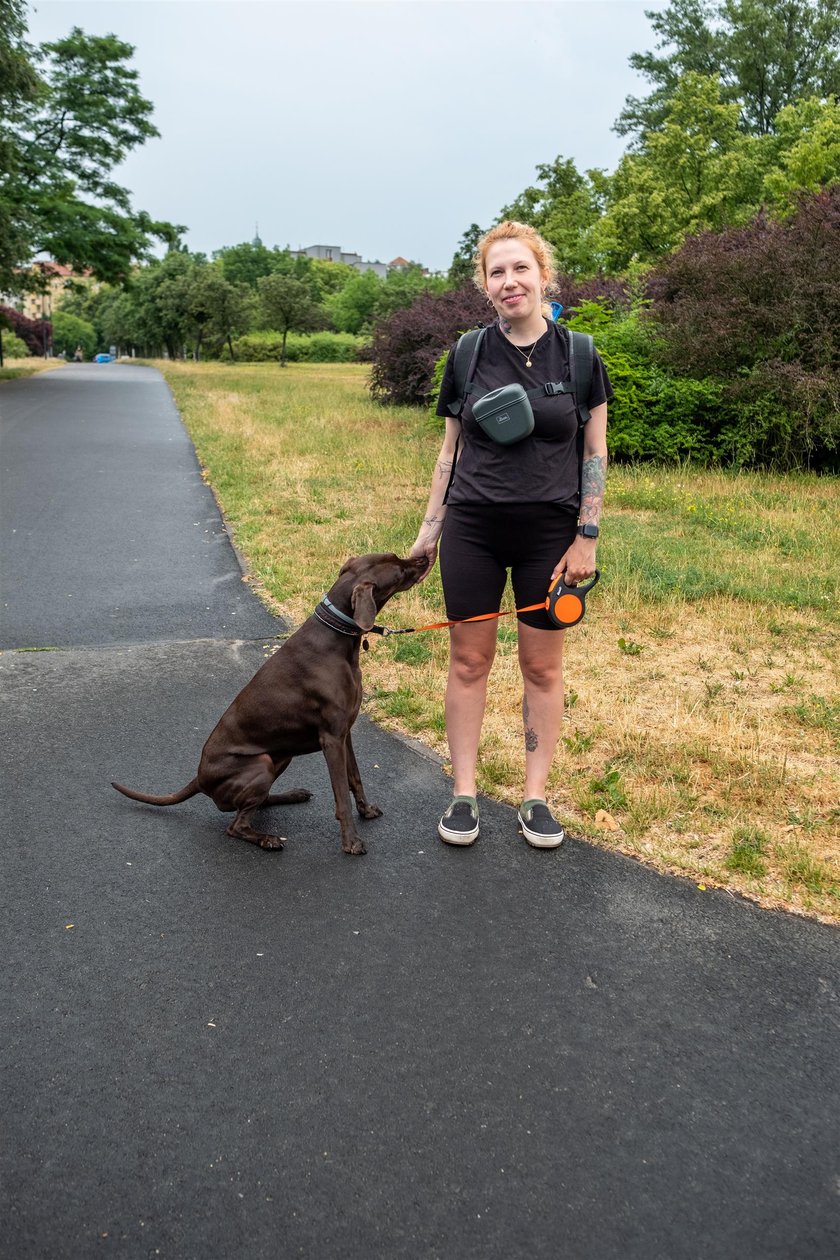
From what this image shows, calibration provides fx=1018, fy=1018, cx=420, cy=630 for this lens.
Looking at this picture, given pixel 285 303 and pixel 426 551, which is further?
pixel 285 303

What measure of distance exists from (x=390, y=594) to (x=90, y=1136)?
7.07 feet

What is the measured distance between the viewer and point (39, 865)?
149 inches

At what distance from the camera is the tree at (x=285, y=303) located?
205 ft

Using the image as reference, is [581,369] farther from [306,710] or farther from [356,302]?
[356,302]

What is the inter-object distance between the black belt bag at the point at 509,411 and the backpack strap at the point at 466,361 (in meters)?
0.14

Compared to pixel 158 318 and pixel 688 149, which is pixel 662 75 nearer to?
pixel 688 149

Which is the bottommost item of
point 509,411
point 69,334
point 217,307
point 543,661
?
point 69,334

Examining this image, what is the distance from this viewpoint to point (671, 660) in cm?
638

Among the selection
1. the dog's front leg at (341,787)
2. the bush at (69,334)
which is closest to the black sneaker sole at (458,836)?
the dog's front leg at (341,787)

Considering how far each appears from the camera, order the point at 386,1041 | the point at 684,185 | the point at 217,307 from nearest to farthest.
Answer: the point at 386,1041 < the point at 684,185 < the point at 217,307

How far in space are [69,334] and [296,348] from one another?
75.5 meters

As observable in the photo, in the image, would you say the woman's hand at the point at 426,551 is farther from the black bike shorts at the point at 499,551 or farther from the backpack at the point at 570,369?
the backpack at the point at 570,369

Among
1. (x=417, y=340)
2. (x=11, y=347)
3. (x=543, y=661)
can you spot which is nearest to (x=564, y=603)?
(x=543, y=661)

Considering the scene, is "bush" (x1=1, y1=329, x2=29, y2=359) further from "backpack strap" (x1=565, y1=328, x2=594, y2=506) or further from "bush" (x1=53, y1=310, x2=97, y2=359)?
"backpack strap" (x1=565, y1=328, x2=594, y2=506)
